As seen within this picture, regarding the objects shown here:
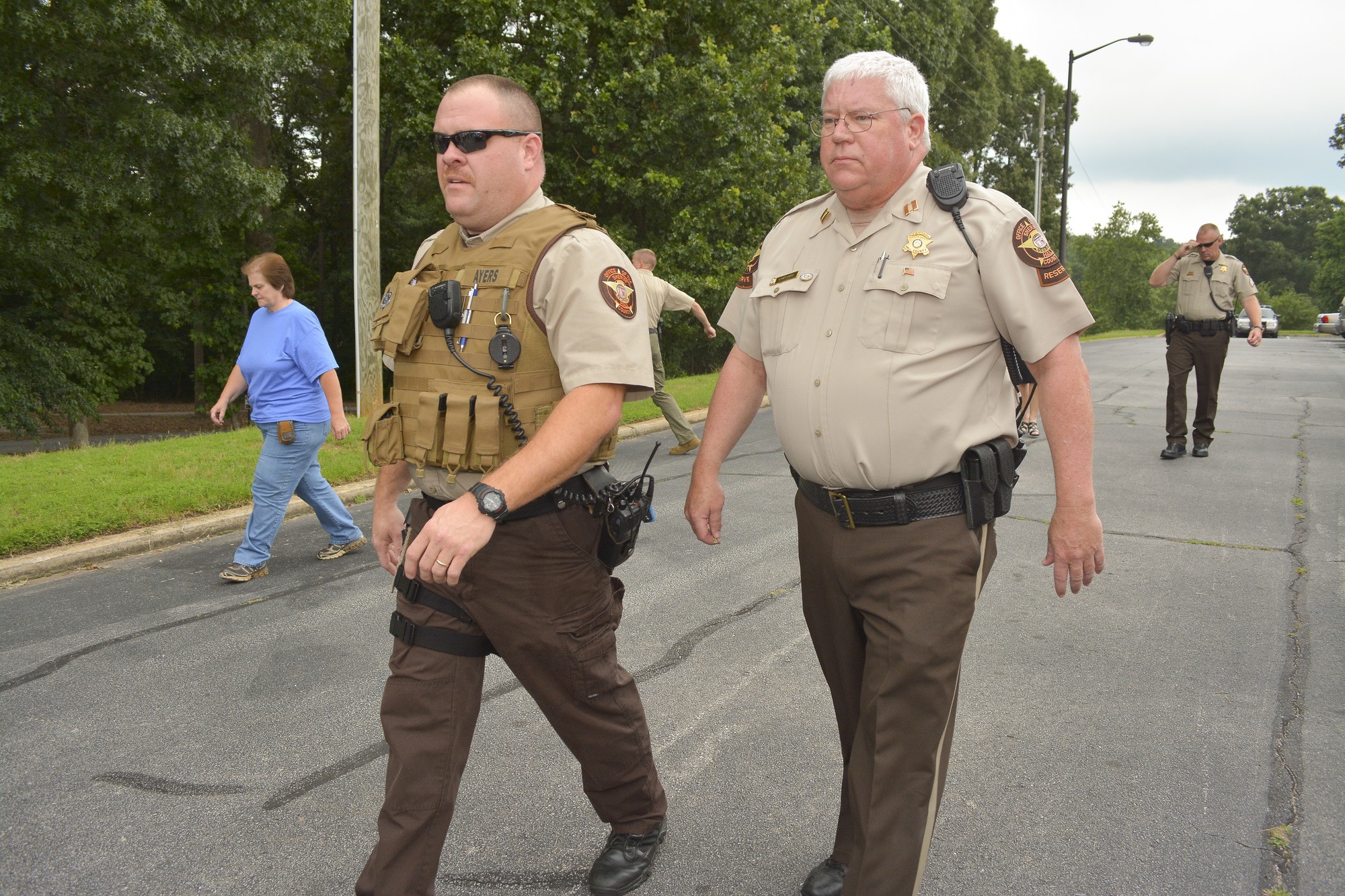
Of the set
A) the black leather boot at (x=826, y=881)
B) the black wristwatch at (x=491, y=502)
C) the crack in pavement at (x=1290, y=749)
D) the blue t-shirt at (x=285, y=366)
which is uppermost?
the blue t-shirt at (x=285, y=366)

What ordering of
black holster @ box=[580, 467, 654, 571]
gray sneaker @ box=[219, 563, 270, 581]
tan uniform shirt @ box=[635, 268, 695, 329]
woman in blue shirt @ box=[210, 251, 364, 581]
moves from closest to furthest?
1. black holster @ box=[580, 467, 654, 571]
2. gray sneaker @ box=[219, 563, 270, 581]
3. woman in blue shirt @ box=[210, 251, 364, 581]
4. tan uniform shirt @ box=[635, 268, 695, 329]

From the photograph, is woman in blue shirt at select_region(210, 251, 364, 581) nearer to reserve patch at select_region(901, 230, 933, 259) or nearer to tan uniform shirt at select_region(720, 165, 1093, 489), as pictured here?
tan uniform shirt at select_region(720, 165, 1093, 489)

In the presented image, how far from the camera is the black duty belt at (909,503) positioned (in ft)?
7.94

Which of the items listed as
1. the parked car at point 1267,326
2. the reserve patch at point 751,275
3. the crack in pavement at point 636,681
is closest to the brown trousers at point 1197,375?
the crack in pavement at point 636,681

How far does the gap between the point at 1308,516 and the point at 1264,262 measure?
381 feet

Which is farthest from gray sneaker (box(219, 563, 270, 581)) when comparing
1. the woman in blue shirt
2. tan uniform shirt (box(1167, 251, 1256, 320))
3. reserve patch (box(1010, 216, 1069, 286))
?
tan uniform shirt (box(1167, 251, 1256, 320))

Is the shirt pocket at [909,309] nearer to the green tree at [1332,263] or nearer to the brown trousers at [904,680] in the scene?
the brown trousers at [904,680]

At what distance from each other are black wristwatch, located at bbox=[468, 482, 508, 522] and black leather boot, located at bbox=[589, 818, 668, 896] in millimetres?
1158

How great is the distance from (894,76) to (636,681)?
107 inches

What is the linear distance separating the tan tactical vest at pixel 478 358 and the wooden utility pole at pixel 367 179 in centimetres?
872

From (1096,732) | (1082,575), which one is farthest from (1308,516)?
(1082,575)

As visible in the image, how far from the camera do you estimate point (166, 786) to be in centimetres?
348

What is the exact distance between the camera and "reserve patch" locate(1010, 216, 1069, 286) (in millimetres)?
2377

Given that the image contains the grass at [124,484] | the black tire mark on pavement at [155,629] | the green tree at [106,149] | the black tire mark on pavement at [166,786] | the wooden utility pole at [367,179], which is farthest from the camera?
the green tree at [106,149]
